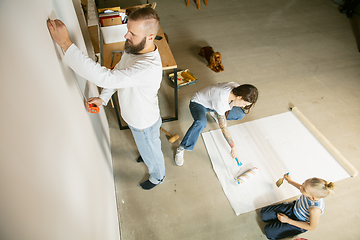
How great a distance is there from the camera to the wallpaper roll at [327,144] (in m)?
2.15

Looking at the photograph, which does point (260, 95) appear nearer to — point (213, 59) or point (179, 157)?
point (213, 59)

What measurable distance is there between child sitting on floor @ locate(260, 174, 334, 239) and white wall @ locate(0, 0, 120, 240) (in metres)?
1.35

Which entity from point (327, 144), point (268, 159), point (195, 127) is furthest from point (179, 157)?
point (327, 144)

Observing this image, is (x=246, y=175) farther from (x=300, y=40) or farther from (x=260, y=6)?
(x=260, y=6)

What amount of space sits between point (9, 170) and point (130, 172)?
5.41ft

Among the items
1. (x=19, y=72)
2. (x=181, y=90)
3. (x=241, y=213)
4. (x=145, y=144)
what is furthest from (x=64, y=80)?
(x=181, y=90)

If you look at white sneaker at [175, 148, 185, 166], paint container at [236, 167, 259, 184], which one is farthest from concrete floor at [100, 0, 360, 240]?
paint container at [236, 167, 259, 184]

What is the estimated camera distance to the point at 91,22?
2.42 metres

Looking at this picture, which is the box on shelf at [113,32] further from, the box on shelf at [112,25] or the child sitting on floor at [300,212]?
the child sitting on floor at [300,212]

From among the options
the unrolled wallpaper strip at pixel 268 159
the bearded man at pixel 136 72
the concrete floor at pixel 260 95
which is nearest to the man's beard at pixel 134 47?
the bearded man at pixel 136 72

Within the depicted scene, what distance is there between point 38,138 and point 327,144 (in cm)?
264

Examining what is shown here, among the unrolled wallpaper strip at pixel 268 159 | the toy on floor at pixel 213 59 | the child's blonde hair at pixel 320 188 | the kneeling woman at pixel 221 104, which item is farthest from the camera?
the toy on floor at pixel 213 59

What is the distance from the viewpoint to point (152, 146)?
1.63 meters

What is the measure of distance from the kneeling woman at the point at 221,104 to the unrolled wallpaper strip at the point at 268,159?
29 centimetres
